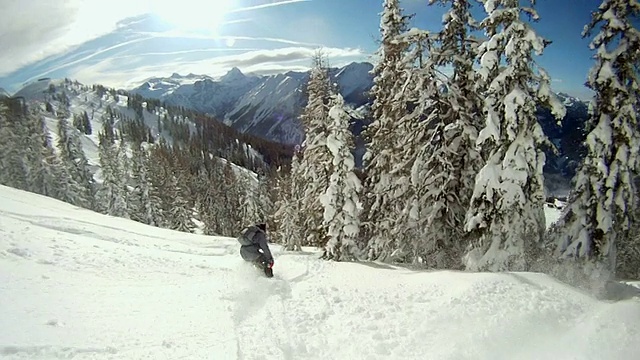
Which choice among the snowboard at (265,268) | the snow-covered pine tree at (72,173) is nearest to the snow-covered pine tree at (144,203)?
the snow-covered pine tree at (72,173)

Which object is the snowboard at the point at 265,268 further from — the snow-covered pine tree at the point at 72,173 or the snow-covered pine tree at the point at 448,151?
the snow-covered pine tree at the point at 72,173

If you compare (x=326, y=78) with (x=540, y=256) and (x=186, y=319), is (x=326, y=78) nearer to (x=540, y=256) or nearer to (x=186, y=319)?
(x=540, y=256)

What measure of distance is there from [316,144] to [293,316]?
48.9 ft

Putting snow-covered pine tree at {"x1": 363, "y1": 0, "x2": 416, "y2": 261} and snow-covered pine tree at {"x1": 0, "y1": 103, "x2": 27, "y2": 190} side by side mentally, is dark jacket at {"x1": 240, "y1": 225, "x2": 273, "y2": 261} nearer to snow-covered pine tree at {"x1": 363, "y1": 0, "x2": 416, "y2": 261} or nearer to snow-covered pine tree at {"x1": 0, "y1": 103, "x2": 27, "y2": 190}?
snow-covered pine tree at {"x1": 363, "y1": 0, "x2": 416, "y2": 261}

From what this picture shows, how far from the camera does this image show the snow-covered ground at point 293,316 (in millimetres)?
5852

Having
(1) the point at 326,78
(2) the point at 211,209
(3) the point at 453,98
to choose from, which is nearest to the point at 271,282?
(3) the point at 453,98

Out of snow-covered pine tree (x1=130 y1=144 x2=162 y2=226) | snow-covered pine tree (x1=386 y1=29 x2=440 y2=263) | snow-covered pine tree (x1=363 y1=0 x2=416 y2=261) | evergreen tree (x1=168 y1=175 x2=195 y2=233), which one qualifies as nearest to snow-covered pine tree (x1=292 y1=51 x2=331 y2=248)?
snow-covered pine tree (x1=363 y1=0 x2=416 y2=261)

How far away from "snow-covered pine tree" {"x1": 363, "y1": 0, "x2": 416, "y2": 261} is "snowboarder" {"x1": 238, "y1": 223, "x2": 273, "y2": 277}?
7.27 metres

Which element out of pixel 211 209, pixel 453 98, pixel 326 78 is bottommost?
pixel 211 209

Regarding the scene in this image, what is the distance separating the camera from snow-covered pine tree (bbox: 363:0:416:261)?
18.3m

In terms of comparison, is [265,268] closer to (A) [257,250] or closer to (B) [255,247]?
(A) [257,250]

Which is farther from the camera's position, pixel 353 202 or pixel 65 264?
pixel 353 202

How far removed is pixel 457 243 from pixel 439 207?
1.95 m

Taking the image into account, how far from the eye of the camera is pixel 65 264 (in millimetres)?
10328
